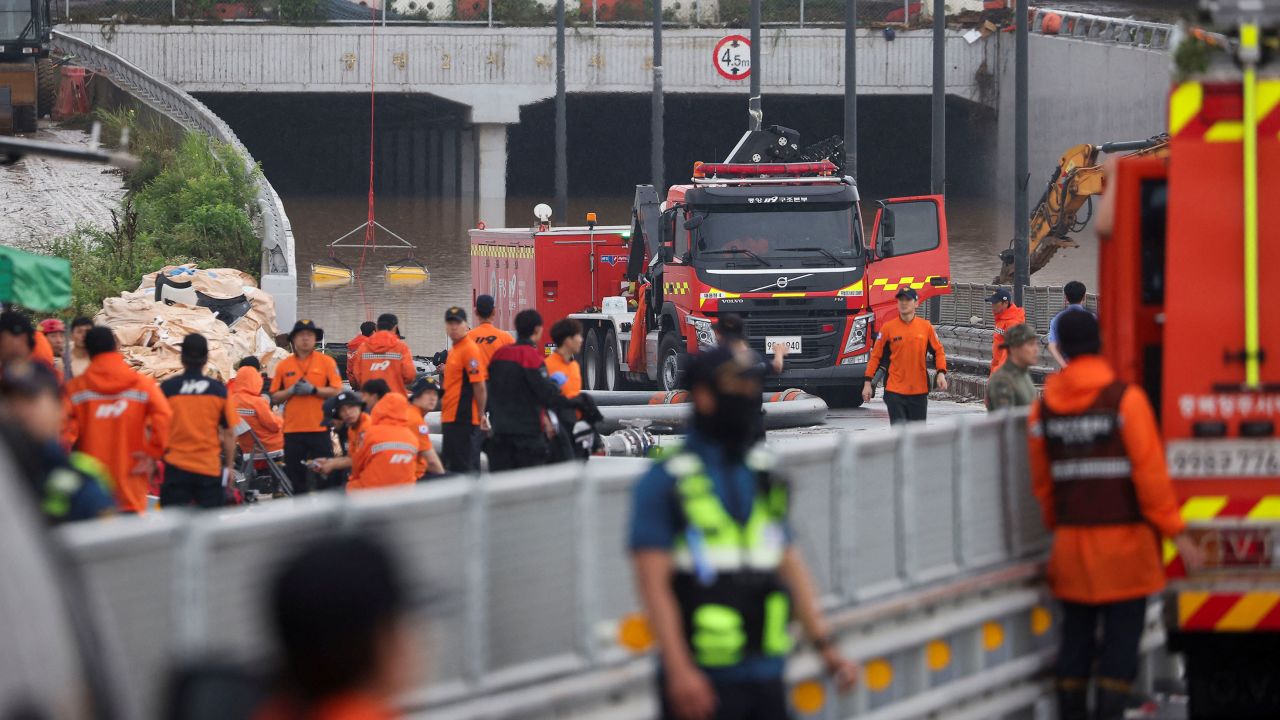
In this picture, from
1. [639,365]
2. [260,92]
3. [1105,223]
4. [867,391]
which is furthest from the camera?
[260,92]

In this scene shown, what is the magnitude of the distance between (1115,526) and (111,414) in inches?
214

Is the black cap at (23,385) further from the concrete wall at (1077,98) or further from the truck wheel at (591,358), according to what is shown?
the concrete wall at (1077,98)

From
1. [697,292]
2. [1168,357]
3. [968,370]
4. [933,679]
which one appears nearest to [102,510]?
[933,679]

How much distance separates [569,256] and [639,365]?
3.82m

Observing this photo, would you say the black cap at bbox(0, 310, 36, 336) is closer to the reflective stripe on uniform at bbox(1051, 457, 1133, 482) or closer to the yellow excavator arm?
the reflective stripe on uniform at bbox(1051, 457, 1133, 482)

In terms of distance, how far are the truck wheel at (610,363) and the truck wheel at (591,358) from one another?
0.68 ft

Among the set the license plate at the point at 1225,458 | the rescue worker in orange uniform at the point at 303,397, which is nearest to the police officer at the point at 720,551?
the license plate at the point at 1225,458

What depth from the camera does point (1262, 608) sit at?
752cm

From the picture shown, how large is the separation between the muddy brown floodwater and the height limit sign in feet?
16.8

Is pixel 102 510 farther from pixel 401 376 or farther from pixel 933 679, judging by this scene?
pixel 401 376

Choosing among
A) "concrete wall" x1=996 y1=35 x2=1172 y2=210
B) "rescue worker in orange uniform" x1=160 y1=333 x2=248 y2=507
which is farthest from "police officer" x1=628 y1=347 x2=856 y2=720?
"concrete wall" x1=996 y1=35 x2=1172 y2=210

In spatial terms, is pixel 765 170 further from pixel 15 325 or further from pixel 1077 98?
pixel 1077 98

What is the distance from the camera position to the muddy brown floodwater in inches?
1548

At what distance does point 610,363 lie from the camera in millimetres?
25891
